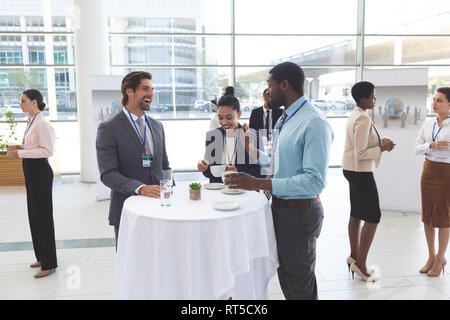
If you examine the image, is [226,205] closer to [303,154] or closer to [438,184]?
[303,154]

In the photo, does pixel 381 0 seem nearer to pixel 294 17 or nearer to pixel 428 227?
pixel 294 17

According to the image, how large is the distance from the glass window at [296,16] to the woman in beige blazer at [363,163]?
5520 millimetres

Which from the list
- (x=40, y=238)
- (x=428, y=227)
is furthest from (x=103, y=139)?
(x=428, y=227)

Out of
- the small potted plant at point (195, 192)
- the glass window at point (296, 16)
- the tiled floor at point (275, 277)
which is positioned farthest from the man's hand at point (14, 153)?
the glass window at point (296, 16)

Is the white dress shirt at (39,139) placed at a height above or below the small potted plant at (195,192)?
above

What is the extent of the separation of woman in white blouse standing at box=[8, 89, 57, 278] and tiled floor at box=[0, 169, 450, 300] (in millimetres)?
257

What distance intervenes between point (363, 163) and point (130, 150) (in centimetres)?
202

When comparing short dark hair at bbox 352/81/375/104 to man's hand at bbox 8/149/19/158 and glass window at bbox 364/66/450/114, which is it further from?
man's hand at bbox 8/149/19/158

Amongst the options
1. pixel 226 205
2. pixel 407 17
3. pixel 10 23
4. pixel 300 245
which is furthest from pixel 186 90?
pixel 300 245

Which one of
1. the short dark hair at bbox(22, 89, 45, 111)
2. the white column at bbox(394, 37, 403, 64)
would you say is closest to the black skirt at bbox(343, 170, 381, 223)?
the short dark hair at bbox(22, 89, 45, 111)

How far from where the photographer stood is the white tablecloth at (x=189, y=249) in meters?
1.90

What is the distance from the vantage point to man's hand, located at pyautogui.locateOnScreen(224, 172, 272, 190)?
6.61 feet

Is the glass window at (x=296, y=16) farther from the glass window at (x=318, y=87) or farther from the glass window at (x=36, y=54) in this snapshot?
the glass window at (x=36, y=54)

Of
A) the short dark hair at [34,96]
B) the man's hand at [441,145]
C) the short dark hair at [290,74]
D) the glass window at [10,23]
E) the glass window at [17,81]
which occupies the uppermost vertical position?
the glass window at [10,23]
